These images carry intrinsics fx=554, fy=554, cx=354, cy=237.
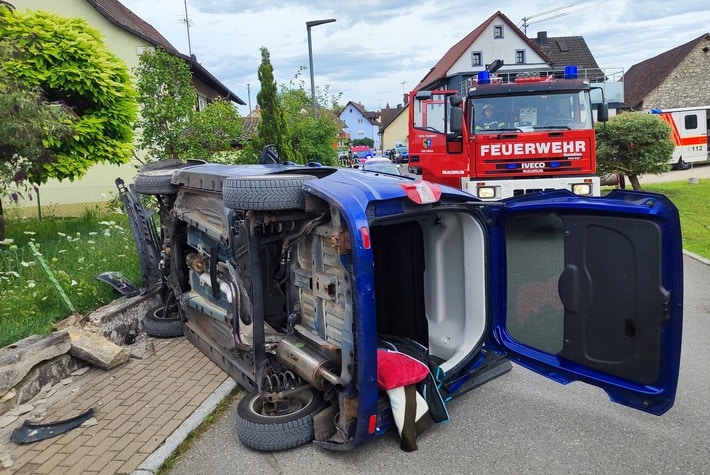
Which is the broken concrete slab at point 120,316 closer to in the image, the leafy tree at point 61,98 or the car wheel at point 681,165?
the leafy tree at point 61,98

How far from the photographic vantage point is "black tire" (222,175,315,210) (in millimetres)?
3566

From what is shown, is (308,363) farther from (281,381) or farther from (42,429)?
(42,429)

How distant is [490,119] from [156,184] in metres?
6.05

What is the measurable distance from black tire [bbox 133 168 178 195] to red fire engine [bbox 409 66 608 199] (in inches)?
→ 214

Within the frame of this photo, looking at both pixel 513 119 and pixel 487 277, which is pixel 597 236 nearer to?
pixel 487 277

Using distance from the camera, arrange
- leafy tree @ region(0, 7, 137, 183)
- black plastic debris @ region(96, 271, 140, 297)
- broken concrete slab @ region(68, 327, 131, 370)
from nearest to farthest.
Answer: broken concrete slab @ region(68, 327, 131, 370) → black plastic debris @ region(96, 271, 140, 297) → leafy tree @ region(0, 7, 137, 183)

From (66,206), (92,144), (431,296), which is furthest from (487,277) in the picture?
(66,206)

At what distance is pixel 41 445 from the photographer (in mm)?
3902

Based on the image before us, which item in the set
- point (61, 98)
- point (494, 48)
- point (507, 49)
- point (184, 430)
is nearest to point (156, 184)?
point (184, 430)

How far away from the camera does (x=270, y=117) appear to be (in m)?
14.7

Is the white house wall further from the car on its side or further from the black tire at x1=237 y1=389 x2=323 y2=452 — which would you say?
the black tire at x1=237 y1=389 x2=323 y2=452

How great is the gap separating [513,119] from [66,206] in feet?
34.1

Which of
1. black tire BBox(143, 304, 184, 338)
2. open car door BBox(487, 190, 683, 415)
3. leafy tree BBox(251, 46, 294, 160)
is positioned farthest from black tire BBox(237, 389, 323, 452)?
leafy tree BBox(251, 46, 294, 160)

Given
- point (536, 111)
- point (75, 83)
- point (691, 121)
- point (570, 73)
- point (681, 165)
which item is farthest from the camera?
point (681, 165)
